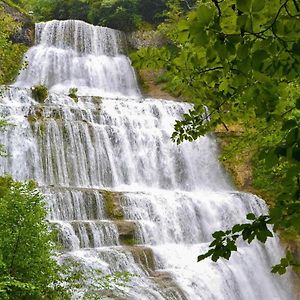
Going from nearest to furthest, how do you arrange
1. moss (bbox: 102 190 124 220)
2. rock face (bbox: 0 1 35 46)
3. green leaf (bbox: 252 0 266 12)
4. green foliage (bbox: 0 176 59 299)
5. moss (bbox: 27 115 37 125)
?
green leaf (bbox: 252 0 266 12) → green foliage (bbox: 0 176 59 299) → moss (bbox: 102 190 124 220) → moss (bbox: 27 115 37 125) → rock face (bbox: 0 1 35 46)

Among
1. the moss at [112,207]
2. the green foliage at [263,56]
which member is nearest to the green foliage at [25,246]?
the green foliage at [263,56]

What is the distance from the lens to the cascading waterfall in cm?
1050

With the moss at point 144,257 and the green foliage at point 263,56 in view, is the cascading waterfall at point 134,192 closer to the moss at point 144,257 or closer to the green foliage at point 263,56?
the moss at point 144,257

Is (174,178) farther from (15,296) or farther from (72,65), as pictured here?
(15,296)

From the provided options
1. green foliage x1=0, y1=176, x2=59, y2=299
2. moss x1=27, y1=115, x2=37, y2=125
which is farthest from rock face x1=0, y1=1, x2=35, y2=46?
green foliage x1=0, y1=176, x2=59, y2=299

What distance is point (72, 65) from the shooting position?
80.6 feet

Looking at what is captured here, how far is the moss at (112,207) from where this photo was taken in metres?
12.6

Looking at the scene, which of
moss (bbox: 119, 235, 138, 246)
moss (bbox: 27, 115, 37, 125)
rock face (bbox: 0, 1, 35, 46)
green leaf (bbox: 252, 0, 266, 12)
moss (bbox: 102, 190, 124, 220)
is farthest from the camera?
rock face (bbox: 0, 1, 35, 46)

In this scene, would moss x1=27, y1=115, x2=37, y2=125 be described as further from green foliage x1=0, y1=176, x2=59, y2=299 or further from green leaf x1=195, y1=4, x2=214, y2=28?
green leaf x1=195, y1=4, x2=214, y2=28

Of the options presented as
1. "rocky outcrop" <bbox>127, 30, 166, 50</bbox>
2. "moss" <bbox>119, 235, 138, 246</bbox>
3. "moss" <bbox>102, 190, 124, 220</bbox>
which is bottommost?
"moss" <bbox>119, 235, 138, 246</bbox>

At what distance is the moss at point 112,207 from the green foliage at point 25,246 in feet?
20.9

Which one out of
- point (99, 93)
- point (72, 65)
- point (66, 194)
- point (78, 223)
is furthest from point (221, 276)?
point (72, 65)

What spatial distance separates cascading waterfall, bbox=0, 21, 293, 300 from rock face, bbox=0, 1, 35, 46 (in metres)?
2.43

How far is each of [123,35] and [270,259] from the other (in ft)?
60.4
